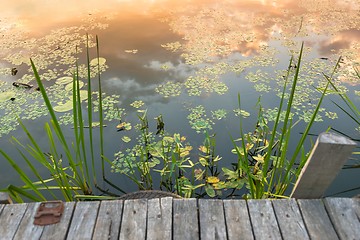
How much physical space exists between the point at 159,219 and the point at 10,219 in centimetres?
60

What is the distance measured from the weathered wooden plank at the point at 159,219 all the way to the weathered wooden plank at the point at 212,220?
130 millimetres

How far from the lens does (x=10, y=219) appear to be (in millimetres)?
1247

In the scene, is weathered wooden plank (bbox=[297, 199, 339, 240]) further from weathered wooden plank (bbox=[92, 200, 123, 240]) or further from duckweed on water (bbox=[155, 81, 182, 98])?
duckweed on water (bbox=[155, 81, 182, 98])

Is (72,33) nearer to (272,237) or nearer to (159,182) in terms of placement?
(159,182)

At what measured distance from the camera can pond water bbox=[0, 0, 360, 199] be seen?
2529 millimetres

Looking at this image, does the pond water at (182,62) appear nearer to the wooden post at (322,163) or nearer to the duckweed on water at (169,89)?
the duckweed on water at (169,89)

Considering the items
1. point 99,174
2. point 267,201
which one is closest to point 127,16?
point 99,174

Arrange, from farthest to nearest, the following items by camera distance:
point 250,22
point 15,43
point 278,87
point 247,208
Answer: point 250,22 → point 15,43 → point 278,87 → point 247,208

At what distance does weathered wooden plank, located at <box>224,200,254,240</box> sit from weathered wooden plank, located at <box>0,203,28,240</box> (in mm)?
838

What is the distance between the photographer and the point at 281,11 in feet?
14.0

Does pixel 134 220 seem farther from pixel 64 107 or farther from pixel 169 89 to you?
pixel 169 89

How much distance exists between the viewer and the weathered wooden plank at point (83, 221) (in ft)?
3.90

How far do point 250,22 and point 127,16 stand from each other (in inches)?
64.6

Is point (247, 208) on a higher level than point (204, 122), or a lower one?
higher
